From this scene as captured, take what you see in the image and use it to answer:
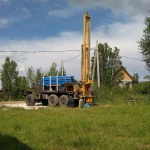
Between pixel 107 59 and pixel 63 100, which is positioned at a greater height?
pixel 107 59

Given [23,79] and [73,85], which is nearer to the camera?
[73,85]

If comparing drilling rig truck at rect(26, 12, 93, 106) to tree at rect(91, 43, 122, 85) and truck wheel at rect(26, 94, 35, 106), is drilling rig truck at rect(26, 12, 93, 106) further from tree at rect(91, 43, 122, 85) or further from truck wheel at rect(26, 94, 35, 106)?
tree at rect(91, 43, 122, 85)

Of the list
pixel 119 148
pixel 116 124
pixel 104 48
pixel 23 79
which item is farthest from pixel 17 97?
pixel 119 148

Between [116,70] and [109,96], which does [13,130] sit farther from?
[116,70]

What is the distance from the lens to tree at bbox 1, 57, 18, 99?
1741 inches

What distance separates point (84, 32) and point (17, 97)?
22867mm

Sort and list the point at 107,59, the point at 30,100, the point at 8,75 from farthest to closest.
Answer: the point at 107,59 → the point at 8,75 → the point at 30,100

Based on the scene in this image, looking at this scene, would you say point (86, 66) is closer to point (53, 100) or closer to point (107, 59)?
point (53, 100)

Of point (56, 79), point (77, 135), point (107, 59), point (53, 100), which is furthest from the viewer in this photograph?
point (107, 59)

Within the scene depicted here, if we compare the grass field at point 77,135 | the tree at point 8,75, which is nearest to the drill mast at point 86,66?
the grass field at point 77,135

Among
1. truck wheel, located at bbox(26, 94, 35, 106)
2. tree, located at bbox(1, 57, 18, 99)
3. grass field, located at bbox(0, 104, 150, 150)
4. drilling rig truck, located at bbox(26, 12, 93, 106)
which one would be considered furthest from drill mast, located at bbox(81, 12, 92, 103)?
tree, located at bbox(1, 57, 18, 99)

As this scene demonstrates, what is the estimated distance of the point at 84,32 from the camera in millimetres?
23547

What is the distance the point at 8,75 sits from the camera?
45.6 meters

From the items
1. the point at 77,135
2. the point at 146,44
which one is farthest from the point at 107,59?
the point at 77,135
